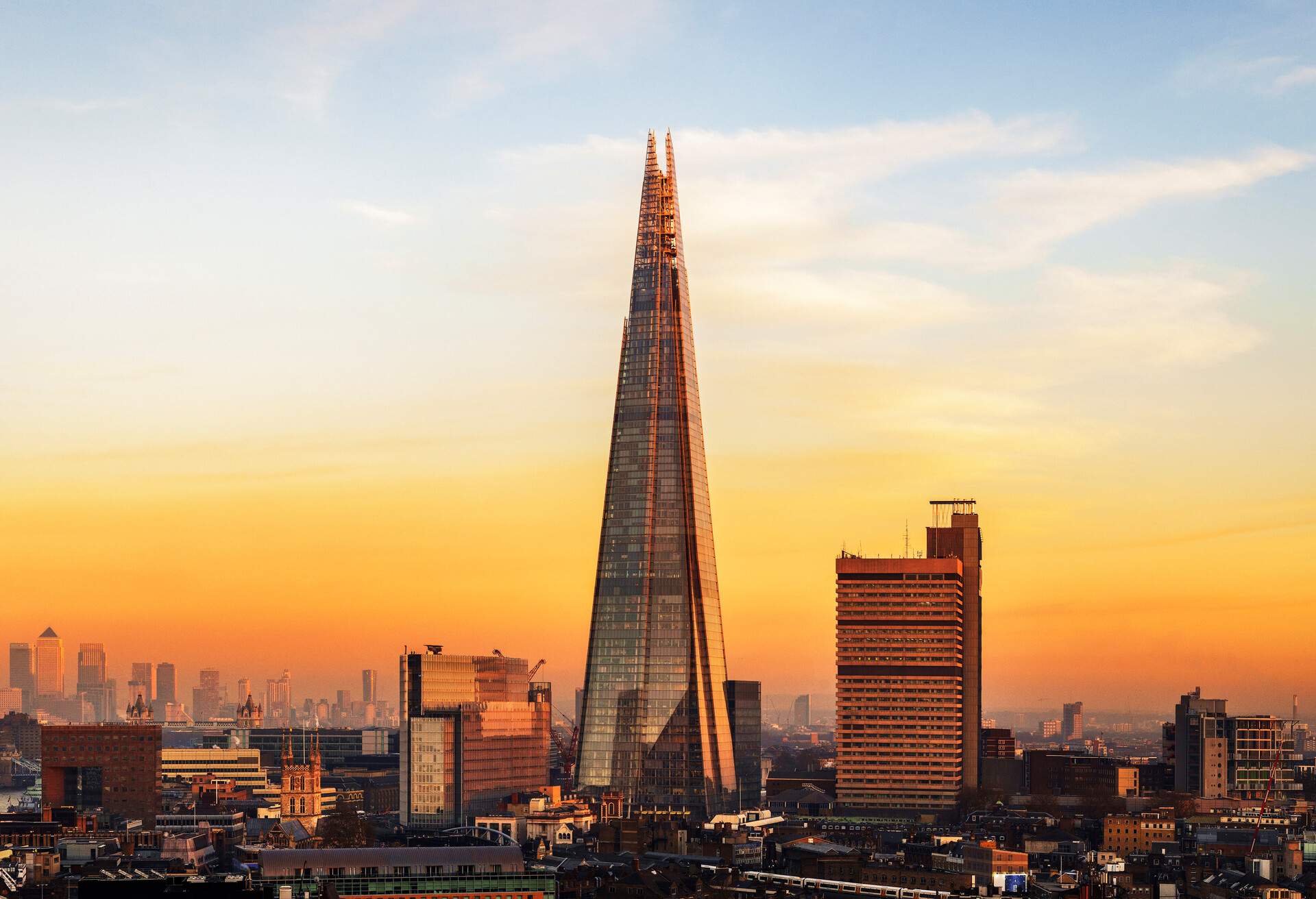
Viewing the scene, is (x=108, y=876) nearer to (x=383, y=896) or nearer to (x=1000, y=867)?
(x=383, y=896)

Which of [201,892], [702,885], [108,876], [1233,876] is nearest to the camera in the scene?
[201,892]

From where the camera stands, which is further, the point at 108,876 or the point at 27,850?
the point at 27,850

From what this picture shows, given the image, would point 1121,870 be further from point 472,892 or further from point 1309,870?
point 472,892

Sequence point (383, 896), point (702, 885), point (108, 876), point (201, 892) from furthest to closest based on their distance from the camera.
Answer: point (702, 885) < point (108, 876) < point (383, 896) < point (201, 892)

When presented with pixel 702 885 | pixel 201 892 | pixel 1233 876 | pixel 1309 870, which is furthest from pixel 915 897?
pixel 201 892

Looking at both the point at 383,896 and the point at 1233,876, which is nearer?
the point at 383,896

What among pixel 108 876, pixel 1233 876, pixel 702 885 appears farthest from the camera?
pixel 1233 876

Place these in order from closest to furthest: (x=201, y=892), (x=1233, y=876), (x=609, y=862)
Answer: (x=201, y=892) → (x=1233, y=876) → (x=609, y=862)

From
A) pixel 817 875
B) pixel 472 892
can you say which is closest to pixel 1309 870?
pixel 817 875
